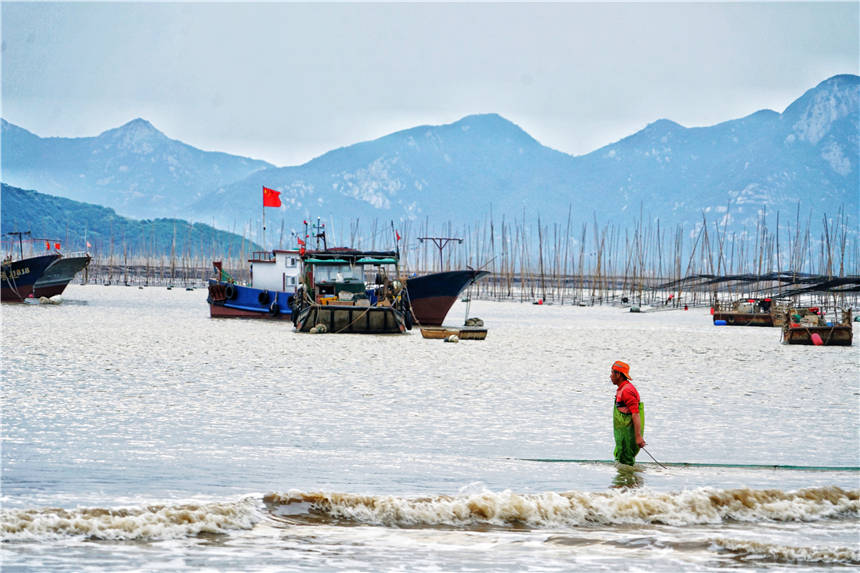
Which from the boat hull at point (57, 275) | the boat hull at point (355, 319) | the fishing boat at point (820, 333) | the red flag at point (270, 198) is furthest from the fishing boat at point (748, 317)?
the boat hull at point (57, 275)

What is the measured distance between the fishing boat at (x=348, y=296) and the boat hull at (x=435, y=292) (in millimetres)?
3676

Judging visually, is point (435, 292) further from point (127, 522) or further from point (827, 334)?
point (127, 522)

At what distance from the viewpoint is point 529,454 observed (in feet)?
45.1

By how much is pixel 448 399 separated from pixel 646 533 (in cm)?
998

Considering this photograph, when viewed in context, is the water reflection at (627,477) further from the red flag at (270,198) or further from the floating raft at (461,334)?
the red flag at (270,198)

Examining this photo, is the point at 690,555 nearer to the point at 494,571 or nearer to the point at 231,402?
the point at 494,571

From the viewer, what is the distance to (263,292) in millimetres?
52281

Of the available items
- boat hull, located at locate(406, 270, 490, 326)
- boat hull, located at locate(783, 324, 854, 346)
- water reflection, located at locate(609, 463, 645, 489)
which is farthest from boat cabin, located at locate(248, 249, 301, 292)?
water reflection, located at locate(609, 463, 645, 489)

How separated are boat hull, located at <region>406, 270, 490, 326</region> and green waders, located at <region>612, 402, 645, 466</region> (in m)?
34.8

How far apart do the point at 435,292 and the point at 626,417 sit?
37.4 metres

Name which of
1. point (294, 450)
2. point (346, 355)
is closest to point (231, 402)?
point (294, 450)

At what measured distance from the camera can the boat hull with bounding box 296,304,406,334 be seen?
40750 mm

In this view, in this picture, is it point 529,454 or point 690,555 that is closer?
point 690,555

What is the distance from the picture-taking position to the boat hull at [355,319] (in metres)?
40.8
